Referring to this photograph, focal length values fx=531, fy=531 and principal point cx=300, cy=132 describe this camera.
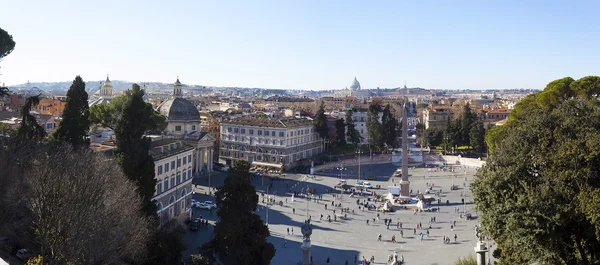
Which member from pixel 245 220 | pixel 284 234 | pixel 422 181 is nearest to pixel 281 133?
pixel 422 181

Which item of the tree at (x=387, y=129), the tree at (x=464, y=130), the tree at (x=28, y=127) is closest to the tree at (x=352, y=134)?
the tree at (x=387, y=129)

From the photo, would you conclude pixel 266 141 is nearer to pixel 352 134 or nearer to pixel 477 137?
pixel 352 134

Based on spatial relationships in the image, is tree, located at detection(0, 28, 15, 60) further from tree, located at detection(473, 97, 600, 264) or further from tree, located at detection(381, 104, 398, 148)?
tree, located at detection(381, 104, 398, 148)

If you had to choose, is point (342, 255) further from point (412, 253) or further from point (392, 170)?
point (392, 170)

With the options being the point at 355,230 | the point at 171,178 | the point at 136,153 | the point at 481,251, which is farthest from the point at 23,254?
the point at 355,230

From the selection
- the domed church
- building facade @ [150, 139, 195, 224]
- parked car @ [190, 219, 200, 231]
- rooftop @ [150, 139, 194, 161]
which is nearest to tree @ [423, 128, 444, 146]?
the domed church

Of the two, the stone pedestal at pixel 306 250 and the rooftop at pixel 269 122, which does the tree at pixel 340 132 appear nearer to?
the rooftop at pixel 269 122
